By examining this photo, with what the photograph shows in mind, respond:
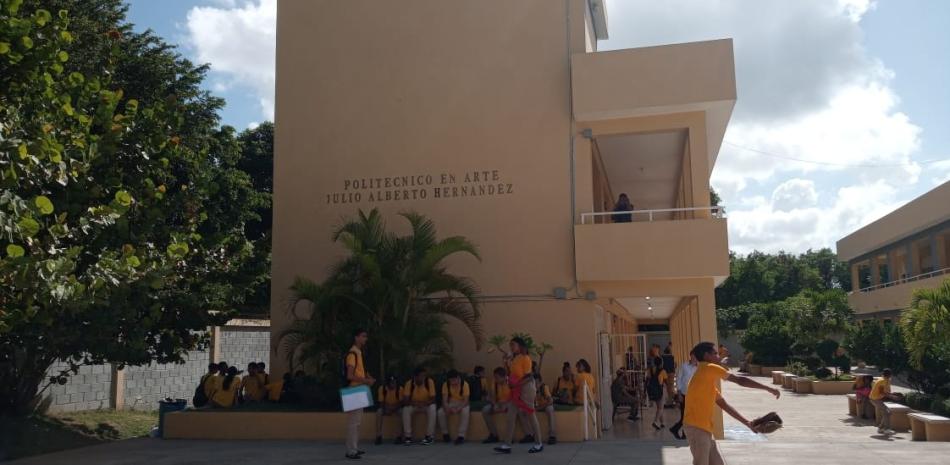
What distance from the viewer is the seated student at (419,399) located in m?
12.5

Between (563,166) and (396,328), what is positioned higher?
(563,166)

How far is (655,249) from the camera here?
1380 centimetres

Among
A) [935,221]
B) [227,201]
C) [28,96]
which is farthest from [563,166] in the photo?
[935,221]

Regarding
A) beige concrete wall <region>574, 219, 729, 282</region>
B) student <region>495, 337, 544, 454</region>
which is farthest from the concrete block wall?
beige concrete wall <region>574, 219, 729, 282</region>

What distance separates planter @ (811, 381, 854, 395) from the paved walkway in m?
11.6

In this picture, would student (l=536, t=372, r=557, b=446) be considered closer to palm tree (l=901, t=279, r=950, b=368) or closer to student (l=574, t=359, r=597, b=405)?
student (l=574, t=359, r=597, b=405)

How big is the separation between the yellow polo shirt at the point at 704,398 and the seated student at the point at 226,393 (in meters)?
9.67

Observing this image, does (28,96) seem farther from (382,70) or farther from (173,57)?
(173,57)

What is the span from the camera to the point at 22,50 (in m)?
9.37

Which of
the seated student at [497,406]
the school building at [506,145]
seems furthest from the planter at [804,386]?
the seated student at [497,406]

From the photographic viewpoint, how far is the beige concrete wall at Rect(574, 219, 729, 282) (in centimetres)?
1354

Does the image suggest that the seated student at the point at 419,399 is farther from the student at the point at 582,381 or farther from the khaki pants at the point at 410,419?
the student at the point at 582,381

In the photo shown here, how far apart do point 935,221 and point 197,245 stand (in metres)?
25.1

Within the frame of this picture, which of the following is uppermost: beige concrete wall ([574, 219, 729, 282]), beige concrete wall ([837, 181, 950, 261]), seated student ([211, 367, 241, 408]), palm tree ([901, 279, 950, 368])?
beige concrete wall ([837, 181, 950, 261])
